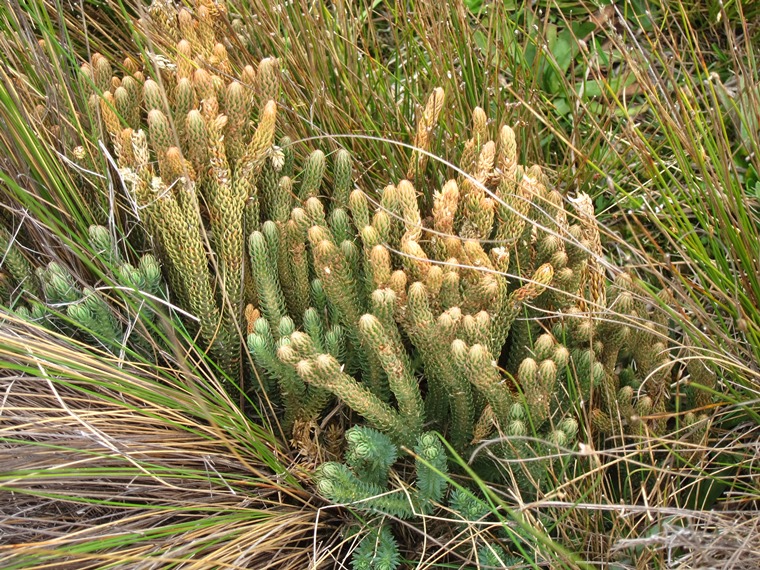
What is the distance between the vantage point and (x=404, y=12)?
2.16 metres

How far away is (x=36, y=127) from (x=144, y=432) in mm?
839

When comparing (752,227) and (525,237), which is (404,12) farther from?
(752,227)

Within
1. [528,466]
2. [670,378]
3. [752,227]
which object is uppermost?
[752,227]

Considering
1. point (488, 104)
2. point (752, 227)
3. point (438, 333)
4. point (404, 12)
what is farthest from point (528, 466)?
point (404, 12)

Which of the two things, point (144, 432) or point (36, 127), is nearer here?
point (144, 432)

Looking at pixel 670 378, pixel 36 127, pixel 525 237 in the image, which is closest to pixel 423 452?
pixel 525 237

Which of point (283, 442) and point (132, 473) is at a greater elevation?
point (132, 473)

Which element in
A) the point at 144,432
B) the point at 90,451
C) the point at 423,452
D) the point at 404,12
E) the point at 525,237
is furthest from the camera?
the point at 404,12

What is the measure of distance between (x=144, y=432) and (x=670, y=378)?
4.19ft

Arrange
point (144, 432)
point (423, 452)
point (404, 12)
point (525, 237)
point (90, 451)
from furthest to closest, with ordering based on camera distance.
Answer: point (404, 12), point (525, 237), point (144, 432), point (423, 452), point (90, 451)

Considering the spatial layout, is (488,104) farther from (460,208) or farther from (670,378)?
(670,378)

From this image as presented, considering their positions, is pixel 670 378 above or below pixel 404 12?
below

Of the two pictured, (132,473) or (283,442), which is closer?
(132,473)

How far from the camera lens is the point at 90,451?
139 cm
